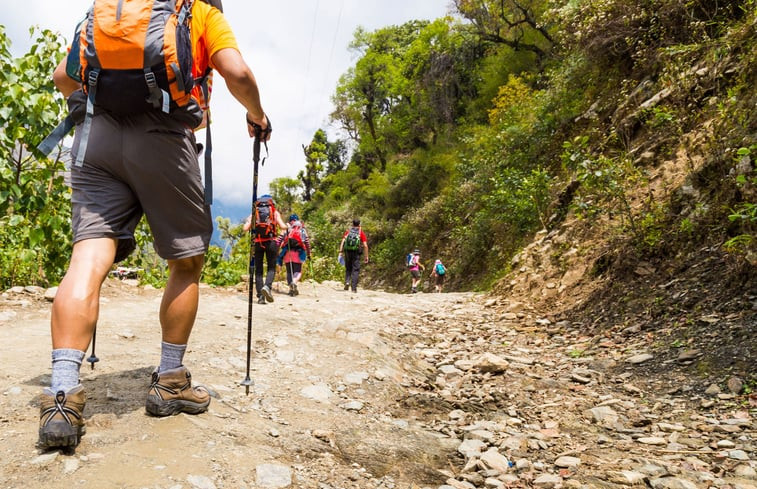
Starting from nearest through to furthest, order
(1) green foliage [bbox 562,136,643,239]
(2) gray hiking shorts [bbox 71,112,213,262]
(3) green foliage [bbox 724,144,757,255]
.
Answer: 1. (2) gray hiking shorts [bbox 71,112,213,262]
2. (3) green foliage [bbox 724,144,757,255]
3. (1) green foliage [bbox 562,136,643,239]

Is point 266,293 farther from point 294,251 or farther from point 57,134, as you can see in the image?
point 57,134

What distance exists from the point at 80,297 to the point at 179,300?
0.52 meters

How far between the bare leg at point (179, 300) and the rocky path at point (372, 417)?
0.44 m

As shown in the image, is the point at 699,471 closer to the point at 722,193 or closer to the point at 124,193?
the point at 124,193

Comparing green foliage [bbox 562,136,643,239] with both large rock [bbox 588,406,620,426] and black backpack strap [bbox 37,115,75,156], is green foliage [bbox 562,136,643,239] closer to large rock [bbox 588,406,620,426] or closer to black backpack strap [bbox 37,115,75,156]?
large rock [bbox 588,406,620,426]

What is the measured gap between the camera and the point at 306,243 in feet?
32.1

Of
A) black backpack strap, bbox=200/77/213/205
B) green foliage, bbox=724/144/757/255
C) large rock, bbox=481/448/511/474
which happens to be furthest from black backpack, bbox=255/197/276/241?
green foliage, bbox=724/144/757/255

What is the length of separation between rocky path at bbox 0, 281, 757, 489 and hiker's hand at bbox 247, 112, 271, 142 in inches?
67.3

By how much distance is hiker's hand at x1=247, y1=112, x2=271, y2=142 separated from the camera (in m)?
2.79

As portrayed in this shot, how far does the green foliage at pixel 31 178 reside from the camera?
208 inches

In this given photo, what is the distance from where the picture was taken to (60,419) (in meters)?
1.90

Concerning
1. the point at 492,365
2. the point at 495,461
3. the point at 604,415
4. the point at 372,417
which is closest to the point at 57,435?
the point at 372,417

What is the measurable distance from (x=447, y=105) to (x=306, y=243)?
71.7ft

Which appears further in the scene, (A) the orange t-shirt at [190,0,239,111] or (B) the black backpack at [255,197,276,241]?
(B) the black backpack at [255,197,276,241]
